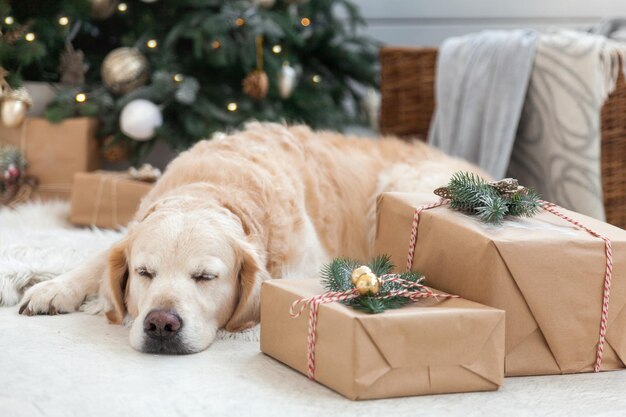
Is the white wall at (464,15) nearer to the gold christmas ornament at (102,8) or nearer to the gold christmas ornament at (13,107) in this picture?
the gold christmas ornament at (102,8)

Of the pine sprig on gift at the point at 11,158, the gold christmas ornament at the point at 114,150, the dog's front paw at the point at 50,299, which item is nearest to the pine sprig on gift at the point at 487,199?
the dog's front paw at the point at 50,299

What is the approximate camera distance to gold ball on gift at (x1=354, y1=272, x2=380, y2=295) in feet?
5.46

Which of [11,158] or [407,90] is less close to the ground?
[407,90]

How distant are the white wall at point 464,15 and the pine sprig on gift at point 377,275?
3.33 metres

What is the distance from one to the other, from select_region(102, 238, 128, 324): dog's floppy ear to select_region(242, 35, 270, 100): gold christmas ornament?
1.75 meters

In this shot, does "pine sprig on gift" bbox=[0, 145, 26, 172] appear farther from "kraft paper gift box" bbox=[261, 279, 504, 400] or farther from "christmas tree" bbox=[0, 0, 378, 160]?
"kraft paper gift box" bbox=[261, 279, 504, 400]

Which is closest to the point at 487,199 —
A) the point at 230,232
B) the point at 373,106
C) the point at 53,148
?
the point at 230,232

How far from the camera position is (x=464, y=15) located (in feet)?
16.4

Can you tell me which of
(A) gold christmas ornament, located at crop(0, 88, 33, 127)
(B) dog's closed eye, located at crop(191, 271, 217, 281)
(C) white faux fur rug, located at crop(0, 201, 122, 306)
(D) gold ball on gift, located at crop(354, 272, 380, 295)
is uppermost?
(A) gold christmas ornament, located at crop(0, 88, 33, 127)

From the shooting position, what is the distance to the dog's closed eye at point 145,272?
1989 mm

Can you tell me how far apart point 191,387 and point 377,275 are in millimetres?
455

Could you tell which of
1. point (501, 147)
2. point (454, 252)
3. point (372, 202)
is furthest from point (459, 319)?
point (501, 147)

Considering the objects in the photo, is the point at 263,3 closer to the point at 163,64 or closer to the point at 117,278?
the point at 163,64

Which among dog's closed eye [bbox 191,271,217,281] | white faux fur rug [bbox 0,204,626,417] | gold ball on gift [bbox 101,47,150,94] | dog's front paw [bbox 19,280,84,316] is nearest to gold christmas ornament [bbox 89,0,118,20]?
gold ball on gift [bbox 101,47,150,94]
